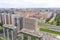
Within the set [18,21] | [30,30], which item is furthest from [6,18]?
[30,30]

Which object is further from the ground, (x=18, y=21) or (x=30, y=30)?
(x=18, y=21)

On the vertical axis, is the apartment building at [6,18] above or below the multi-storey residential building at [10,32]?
above

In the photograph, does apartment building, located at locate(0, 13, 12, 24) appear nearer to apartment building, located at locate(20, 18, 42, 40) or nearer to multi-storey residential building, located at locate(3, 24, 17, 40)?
multi-storey residential building, located at locate(3, 24, 17, 40)

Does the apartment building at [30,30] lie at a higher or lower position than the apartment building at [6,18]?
lower

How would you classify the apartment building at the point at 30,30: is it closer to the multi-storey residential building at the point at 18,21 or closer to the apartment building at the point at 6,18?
the multi-storey residential building at the point at 18,21

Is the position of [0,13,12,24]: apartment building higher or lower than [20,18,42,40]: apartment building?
higher

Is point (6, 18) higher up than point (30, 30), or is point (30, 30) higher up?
point (6, 18)

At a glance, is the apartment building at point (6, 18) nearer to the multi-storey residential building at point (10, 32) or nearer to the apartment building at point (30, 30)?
the multi-storey residential building at point (10, 32)

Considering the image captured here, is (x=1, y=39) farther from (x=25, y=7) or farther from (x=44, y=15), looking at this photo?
(x=44, y=15)

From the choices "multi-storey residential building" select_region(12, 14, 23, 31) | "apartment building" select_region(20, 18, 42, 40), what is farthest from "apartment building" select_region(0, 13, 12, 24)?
"apartment building" select_region(20, 18, 42, 40)

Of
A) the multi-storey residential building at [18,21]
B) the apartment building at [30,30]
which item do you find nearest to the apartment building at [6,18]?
the multi-storey residential building at [18,21]

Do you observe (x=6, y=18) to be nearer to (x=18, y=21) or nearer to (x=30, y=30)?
(x=18, y=21)
